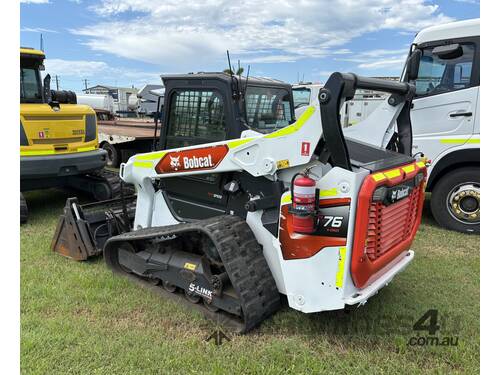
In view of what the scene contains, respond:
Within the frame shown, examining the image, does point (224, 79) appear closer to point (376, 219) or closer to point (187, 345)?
point (376, 219)

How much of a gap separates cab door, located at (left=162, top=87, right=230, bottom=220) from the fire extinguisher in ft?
3.25

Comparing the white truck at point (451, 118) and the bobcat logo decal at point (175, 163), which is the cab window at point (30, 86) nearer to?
the bobcat logo decal at point (175, 163)

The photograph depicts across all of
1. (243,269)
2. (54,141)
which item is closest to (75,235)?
(54,141)

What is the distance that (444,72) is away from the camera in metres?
6.14

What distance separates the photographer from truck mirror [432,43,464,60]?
19.4ft

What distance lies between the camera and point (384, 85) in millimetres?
3307

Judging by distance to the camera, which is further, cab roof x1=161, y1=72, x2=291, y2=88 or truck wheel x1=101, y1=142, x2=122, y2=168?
truck wheel x1=101, y1=142, x2=122, y2=168

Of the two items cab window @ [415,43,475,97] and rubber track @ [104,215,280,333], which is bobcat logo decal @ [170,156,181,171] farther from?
cab window @ [415,43,475,97]

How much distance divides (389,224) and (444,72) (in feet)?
13.1

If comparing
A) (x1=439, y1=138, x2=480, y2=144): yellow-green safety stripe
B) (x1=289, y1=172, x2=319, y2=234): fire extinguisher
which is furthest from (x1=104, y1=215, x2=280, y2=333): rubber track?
(x1=439, y1=138, x2=480, y2=144): yellow-green safety stripe

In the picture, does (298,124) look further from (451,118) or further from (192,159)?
(451,118)

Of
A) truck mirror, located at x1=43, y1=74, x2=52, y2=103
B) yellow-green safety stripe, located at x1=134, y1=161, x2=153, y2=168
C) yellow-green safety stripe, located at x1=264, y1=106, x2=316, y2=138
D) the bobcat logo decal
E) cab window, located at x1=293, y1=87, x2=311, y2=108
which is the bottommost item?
yellow-green safety stripe, located at x1=134, y1=161, x2=153, y2=168

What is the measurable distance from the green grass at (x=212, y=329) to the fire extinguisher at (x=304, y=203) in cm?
95

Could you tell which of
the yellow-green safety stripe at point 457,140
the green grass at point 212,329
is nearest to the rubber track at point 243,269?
the green grass at point 212,329
